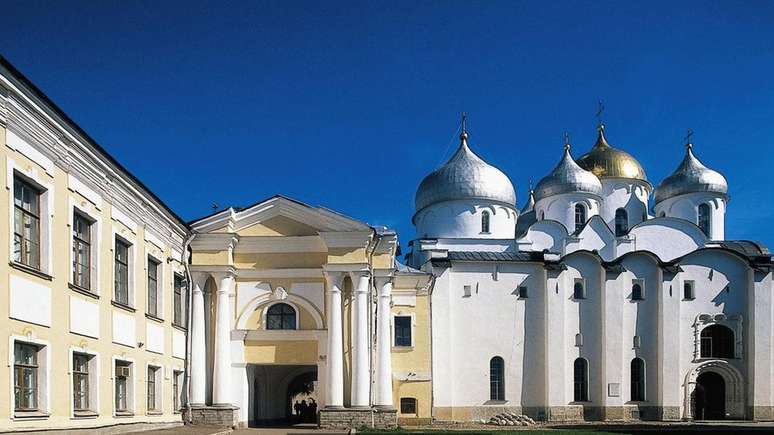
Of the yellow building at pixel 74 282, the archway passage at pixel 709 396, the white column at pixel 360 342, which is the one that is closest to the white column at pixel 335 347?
the white column at pixel 360 342

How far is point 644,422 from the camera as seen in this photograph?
Result: 113ft

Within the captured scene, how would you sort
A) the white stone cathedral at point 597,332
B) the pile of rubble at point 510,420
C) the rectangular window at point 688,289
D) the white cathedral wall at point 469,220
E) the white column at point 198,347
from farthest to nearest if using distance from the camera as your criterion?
the white cathedral wall at point 469,220 < the rectangular window at point 688,289 < the white stone cathedral at point 597,332 < the pile of rubble at point 510,420 < the white column at point 198,347

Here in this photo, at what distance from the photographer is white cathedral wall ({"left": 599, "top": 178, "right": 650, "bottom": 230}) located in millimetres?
44719

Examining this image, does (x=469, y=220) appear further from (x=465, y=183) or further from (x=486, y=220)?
(x=465, y=183)

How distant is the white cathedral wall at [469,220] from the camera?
136 ft

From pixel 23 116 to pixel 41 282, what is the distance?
311 centimetres

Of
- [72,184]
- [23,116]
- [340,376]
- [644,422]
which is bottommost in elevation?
[644,422]

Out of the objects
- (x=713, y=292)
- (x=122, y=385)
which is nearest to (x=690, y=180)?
(x=713, y=292)

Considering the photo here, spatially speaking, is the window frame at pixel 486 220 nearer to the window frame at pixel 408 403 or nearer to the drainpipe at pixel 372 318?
the window frame at pixel 408 403

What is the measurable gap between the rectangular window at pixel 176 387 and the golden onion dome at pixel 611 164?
30.2m

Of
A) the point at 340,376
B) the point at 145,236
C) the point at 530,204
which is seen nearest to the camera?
the point at 145,236

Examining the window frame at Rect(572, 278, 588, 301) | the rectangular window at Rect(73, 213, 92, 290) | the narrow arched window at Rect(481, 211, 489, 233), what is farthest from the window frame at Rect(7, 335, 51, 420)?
the narrow arched window at Rect(481, 211, 489, 233)

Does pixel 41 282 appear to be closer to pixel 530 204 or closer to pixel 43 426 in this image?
pixel 43 426

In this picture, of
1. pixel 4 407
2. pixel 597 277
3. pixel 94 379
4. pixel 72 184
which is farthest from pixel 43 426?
pixel 597 277
